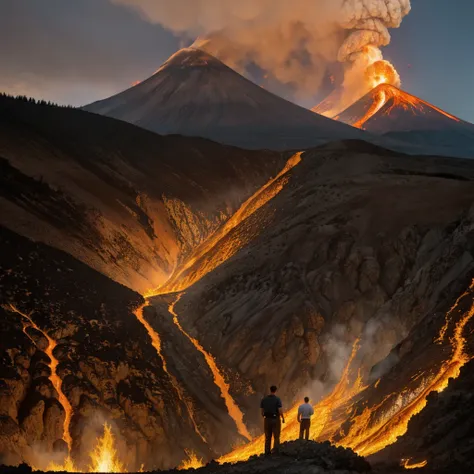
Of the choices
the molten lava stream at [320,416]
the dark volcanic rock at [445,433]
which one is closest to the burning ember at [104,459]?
the molten lava stream at [320,416]

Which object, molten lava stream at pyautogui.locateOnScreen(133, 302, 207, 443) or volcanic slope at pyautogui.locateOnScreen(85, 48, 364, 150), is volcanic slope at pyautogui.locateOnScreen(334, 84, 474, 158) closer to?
volcanic slope at pyautogui.locateOnScreen(85, 48, 364, 150)

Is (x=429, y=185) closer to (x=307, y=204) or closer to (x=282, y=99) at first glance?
(x=307, y=204)

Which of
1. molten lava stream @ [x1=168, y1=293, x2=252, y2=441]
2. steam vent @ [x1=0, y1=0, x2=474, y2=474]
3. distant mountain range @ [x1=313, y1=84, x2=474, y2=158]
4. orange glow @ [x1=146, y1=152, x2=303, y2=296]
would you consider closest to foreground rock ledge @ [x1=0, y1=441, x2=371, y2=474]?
steam vent @ [x1=0, y1=0, x2=474, y2=474]

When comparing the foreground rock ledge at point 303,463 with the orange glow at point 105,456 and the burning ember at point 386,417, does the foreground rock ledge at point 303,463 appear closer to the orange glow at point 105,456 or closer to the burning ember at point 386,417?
the burning ember at point 386,417

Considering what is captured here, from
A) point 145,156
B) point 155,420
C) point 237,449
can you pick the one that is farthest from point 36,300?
point 145,156

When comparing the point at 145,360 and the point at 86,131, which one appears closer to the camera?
the point at 145,360

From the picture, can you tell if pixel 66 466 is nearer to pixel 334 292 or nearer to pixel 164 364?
pixel 164 364
